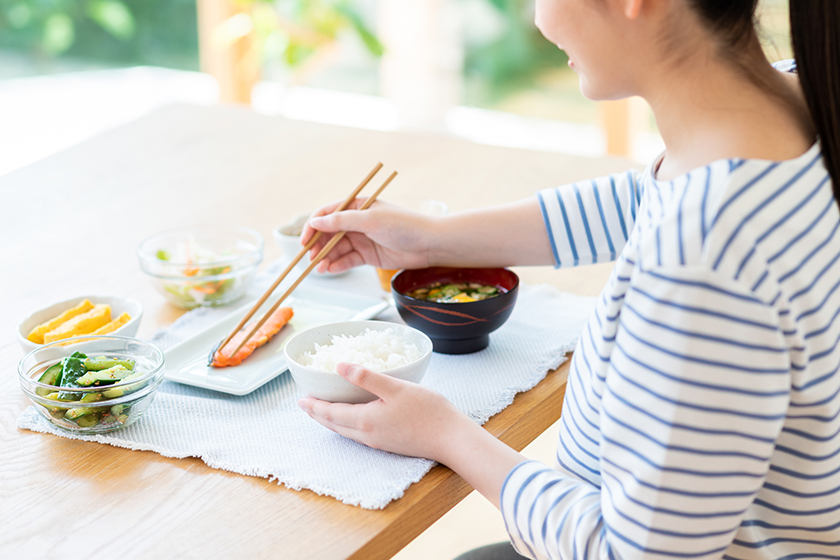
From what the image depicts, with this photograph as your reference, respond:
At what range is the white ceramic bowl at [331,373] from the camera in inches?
37.4

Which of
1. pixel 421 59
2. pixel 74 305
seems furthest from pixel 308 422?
→ pixel 421 59

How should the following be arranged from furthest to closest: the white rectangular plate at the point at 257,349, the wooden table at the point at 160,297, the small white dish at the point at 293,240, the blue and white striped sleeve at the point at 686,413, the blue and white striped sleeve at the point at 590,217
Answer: the small white dish at the point at 293,240 → the blue and white striped sleeve at the point at 590,217 → the white rectangular plate at the point at 257,349 → the wooden table at the point at 160,297 → the blue and white striped sleeve at the point at 686,413

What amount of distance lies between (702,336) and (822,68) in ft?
0.94

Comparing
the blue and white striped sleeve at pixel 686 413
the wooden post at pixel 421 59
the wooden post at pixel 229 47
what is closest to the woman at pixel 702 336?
the blue and white striped sleeve at pixel 686 413

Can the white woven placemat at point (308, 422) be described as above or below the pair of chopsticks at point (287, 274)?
below

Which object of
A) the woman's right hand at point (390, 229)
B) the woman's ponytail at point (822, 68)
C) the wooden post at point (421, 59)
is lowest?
the wooden post at point (421, 59)

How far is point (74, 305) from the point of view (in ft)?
3.97

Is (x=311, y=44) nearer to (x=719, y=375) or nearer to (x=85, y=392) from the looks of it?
(x=85, y=392)

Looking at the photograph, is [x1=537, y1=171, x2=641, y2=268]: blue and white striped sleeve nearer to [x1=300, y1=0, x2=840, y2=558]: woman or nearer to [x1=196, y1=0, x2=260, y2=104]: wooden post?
[x1=300, y1=0, x2=840, y2=558]: woman

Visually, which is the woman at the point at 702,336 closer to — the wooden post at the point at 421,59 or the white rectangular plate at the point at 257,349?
the white rectangular plate at the point at 257,349

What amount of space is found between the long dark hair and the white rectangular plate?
688 millimetres

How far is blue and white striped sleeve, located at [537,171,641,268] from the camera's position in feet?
4.05

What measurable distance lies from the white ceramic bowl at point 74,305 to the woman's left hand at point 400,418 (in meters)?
0.38

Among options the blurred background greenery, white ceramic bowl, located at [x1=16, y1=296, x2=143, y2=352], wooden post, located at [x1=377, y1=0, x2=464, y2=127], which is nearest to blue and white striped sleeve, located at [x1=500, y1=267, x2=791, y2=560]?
white ceramic bowl, located at [x1=16, y1=296, x2=143, y2=352]
